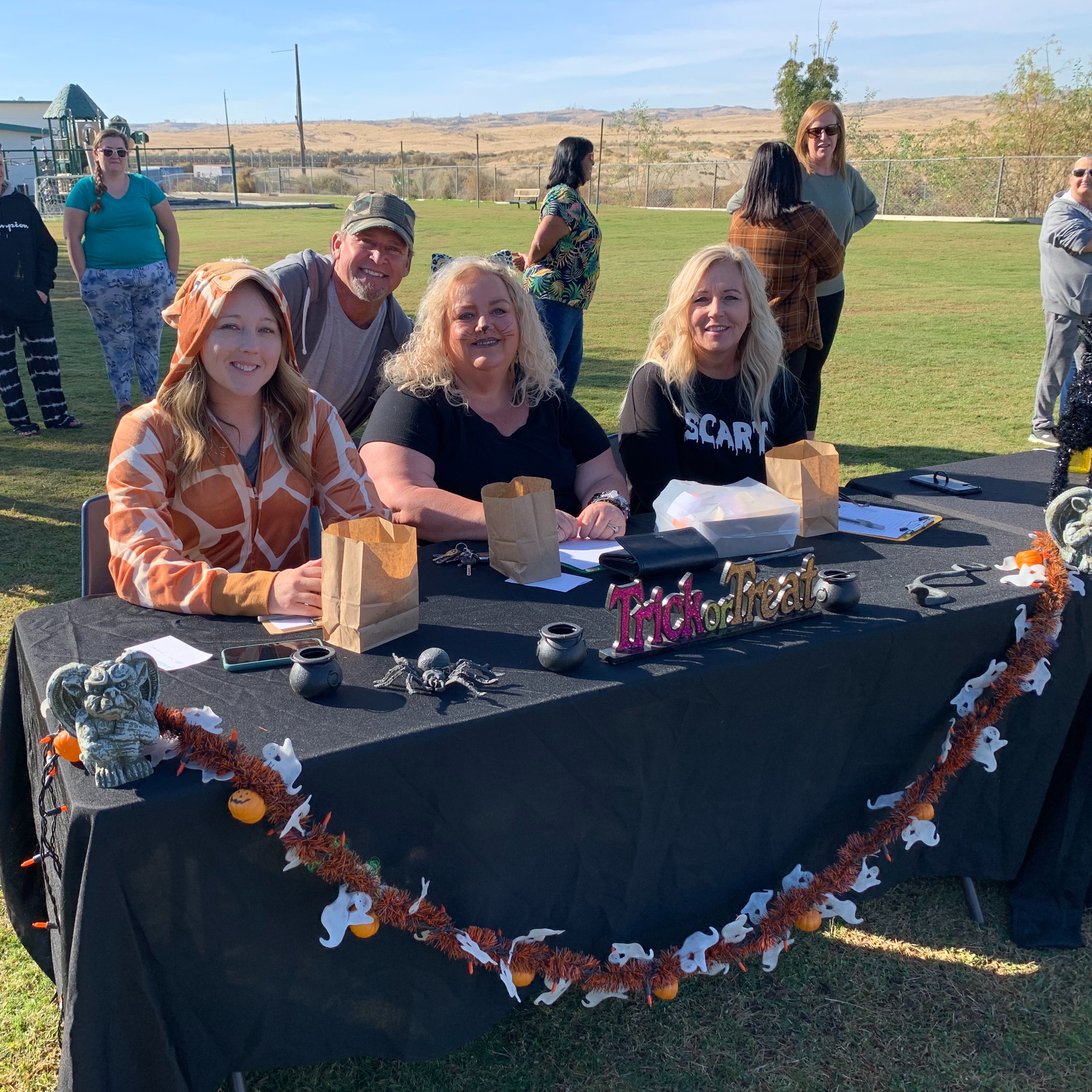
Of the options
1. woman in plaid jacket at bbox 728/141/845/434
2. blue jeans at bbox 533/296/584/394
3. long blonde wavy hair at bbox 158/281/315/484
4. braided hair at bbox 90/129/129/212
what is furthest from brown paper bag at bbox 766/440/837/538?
braided hair at bbox 90/129/129/212

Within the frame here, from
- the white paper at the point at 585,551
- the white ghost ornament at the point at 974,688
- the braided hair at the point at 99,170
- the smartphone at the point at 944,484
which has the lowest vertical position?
the white ghost ornament at the point at 974,688

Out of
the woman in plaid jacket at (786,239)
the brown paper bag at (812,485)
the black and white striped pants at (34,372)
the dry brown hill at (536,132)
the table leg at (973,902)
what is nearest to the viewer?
the table leg at (973,902)

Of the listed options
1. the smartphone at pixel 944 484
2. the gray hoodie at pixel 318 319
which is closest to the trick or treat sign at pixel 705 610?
the smartphone at pixel 944 484

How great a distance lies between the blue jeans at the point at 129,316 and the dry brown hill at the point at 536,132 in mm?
52813

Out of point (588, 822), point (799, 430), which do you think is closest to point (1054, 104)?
point (799, 430)

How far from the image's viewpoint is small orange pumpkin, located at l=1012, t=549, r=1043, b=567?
7.34 feet

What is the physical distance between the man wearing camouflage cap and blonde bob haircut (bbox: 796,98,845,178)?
270 cm

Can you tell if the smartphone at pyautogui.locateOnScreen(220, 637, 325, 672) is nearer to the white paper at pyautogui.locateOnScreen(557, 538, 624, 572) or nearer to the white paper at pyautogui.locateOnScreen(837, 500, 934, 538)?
the white paper at pyautogui.locateOnScreen(557, 538, 624, 572)

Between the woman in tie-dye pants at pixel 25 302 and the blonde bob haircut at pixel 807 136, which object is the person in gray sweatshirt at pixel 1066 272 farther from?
the woman in tie-dye pants at pixel 25 302

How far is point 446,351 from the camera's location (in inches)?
109

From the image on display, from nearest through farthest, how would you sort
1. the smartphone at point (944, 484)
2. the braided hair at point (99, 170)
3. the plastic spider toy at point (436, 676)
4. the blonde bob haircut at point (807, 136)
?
the plastic spider toy at point (436, 676)
the smartphone at point (944, 484)
the blonde bob haircut at point (807, 136)
the braided hair at point (99, 170)

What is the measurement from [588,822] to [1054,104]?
106 ft

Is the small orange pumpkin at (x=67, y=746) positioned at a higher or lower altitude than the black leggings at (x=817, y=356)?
lower

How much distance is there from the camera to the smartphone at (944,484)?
2936 mm
